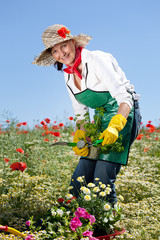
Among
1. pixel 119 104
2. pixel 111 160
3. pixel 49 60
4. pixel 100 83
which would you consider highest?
pixel 49 60

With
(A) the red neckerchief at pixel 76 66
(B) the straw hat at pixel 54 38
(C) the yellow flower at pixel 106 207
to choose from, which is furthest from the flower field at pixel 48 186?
(B) the straw hat at pixel 54 38

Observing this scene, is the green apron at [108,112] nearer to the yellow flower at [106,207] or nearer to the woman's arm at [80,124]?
the woman's arm at [80,124]

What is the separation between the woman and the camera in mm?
2492

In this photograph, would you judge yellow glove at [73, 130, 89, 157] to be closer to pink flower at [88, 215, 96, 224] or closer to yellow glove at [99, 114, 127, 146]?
yellow glove at [99, 114, 127, 146]

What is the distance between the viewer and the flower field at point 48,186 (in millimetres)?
2893

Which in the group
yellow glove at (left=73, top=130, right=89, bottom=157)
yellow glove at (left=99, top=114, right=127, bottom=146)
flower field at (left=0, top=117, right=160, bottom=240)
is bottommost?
flower field at (left=0, top=117, right=160, bottom=240)

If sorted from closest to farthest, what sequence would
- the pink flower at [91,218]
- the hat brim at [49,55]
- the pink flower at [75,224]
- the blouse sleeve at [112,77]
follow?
the pink flower at [75,224] < the pink flower at [91,218] < the blouse sleeve at [112,77] < the hat brim at [49,55]

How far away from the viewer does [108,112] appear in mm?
2693

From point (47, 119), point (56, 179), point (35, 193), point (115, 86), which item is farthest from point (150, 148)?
point (115, 86)

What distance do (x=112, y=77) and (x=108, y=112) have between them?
0.37 meters

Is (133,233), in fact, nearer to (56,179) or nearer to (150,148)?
(56,179)

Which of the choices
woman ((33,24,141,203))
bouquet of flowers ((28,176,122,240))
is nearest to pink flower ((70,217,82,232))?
bouquet of flowers ((28,176,122,240))

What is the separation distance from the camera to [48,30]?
2680 millimetres

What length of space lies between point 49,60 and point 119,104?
36.9 inches
